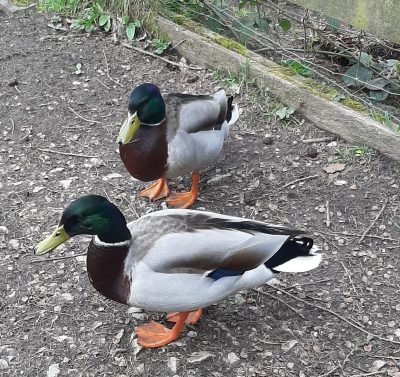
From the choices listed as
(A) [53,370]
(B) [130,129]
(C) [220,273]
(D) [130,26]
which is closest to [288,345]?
(C) [220,273]

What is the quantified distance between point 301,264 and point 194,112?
3.82 feet

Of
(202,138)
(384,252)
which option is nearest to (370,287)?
(384,252)

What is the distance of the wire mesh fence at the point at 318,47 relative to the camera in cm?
481

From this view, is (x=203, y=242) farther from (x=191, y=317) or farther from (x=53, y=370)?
(x=53, y=370)

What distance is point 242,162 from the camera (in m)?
4.25

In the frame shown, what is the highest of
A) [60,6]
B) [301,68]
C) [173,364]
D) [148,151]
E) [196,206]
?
[301,68]

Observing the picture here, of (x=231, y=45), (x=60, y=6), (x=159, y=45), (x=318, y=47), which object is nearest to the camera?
(x=231, y=45)

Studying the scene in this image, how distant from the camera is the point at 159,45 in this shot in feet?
17.0

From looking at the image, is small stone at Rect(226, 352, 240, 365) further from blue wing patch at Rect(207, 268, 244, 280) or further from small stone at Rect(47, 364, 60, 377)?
small stone at Rect(47, 364, 60, 377)

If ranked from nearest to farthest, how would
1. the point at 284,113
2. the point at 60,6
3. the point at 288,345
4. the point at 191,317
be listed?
1. the point at 288,345
2. the point at 191,317
3. the point at 284,113
4. the point at 60,6

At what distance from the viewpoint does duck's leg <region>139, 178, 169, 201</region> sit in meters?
3.97

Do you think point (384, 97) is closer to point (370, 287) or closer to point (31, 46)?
point (370, 287)

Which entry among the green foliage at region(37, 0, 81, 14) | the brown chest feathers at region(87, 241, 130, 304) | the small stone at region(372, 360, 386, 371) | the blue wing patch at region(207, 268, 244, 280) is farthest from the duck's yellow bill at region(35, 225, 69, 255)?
the green foliage at region(37, 0, 81, 14)

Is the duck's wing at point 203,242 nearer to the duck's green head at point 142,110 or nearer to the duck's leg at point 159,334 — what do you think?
the duck's leg at point 159,334
